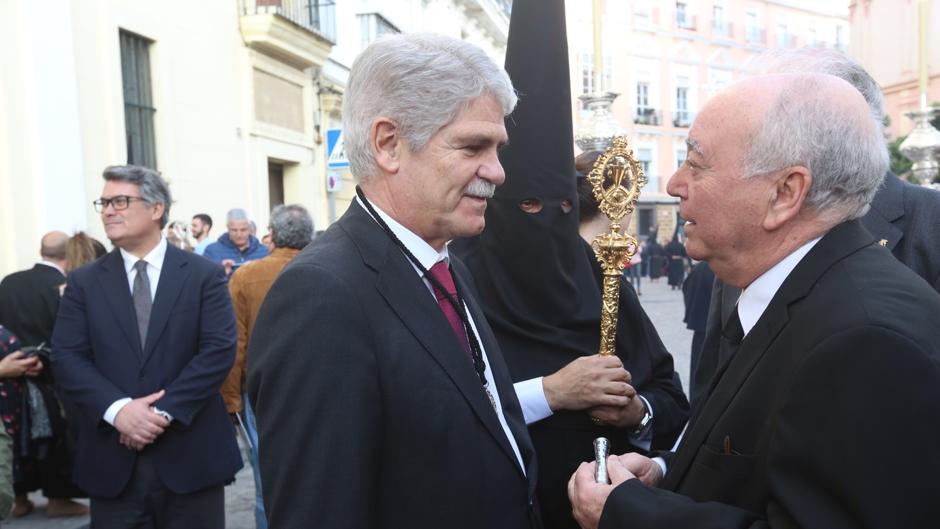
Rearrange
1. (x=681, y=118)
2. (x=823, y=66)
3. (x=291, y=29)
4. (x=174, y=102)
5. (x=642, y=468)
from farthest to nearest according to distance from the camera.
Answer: (x=681, y=118) < (x=291, y=29) < (x=174, y=102) < (x=823, y=66) < (x=642, y=468)

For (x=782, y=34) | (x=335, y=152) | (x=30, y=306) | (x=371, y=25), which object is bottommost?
(x=30, y=306)

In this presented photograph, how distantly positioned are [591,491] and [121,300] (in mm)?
2452

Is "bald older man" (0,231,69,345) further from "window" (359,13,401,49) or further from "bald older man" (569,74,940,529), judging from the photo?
"window" (359,13,401,49)

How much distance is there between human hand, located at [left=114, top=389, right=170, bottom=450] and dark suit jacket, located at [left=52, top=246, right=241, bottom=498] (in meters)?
0.07

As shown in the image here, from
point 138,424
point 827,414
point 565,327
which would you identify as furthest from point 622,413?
point 138,424

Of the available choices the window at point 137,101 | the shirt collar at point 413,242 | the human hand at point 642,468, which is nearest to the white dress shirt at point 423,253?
the shirt collar at point 413,242

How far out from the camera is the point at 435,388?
5.38 feet

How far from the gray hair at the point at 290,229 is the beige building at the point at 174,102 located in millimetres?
2914

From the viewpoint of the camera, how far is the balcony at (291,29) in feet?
39.8

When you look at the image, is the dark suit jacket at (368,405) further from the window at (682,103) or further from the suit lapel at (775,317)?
the window at (682,103)

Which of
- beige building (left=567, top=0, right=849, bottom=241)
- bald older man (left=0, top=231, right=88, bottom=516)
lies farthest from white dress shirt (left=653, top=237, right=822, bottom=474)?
beige building (left=567, top=0, right=849, bottom=241)

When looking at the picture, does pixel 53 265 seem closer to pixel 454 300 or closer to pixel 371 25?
pixel 454 300

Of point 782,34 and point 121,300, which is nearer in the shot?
point 121,300

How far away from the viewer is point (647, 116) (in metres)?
40.4
